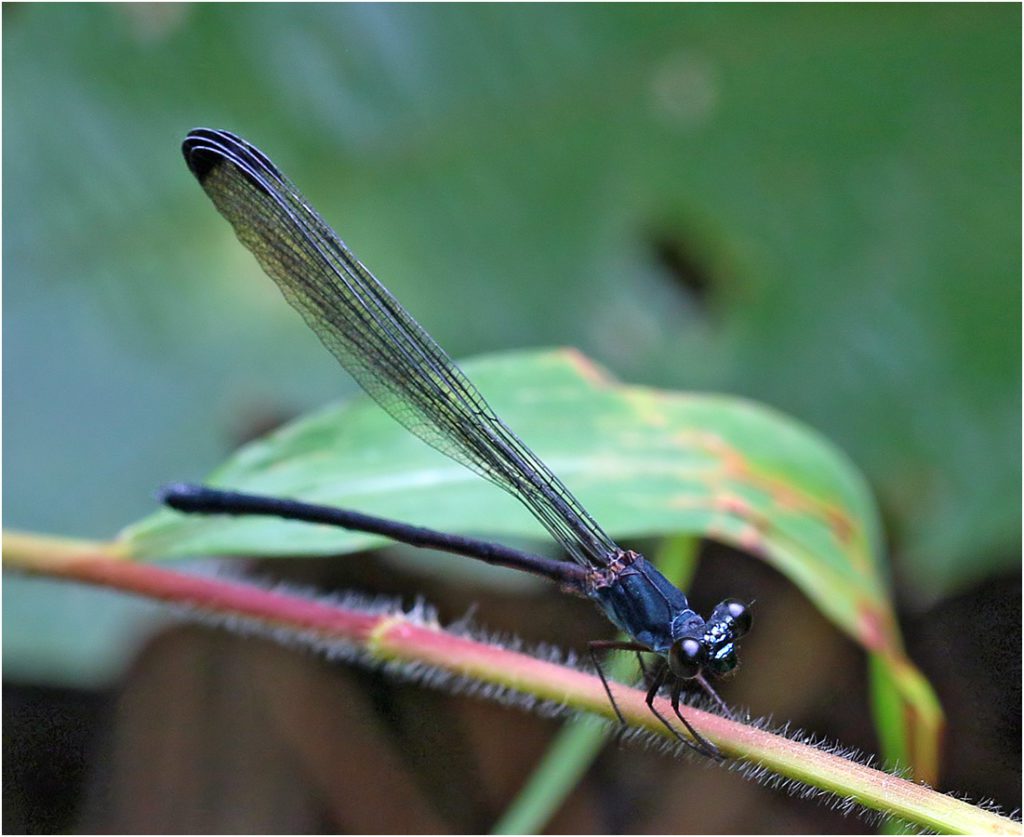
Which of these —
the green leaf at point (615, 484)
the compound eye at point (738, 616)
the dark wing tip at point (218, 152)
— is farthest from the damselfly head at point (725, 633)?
the dark wing tip at point (218, 152)

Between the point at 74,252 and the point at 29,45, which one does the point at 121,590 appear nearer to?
the point at 74,252

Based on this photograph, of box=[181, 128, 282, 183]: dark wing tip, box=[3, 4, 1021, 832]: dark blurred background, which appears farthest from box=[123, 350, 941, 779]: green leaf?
box=[3, 4, 1021, 832]: dark blurred background

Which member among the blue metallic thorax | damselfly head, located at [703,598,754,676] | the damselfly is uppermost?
the damselfly

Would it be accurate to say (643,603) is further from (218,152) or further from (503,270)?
(503,270)

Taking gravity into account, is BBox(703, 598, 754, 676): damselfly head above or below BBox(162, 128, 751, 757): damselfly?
below

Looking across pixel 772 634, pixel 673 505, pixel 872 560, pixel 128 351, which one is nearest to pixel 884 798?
pixel 673 505

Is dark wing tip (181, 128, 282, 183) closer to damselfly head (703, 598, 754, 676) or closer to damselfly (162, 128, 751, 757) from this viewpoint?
damselfly (162, 128, 751, 757)
